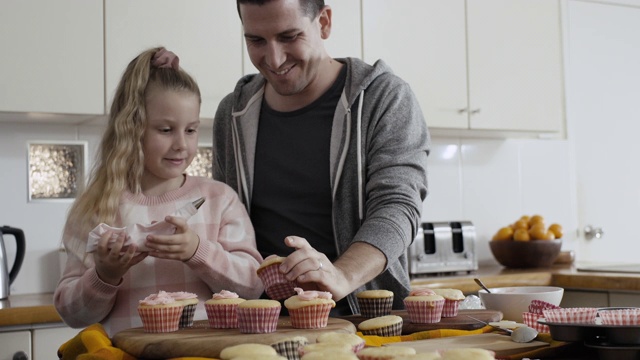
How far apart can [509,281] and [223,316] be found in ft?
6.82

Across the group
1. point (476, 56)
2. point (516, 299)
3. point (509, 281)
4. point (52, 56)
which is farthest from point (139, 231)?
point (476, 56)

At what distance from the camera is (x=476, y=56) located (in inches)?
140

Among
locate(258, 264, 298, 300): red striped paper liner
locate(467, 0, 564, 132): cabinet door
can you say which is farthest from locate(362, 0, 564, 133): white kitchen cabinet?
locate(258, 264, 298, 300): red striped paper liner

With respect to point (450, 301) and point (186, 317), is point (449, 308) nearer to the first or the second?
point (450, 301)

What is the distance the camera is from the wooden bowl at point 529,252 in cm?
355

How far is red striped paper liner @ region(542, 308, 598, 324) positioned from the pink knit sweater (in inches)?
25.3

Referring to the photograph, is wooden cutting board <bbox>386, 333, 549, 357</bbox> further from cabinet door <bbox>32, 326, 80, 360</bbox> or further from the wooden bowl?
the wooden bowl

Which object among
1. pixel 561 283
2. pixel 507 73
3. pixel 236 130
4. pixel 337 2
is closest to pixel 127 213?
pixel 236 130

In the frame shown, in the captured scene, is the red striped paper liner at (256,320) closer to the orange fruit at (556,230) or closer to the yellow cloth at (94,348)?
the yellow cloth at (94,348)

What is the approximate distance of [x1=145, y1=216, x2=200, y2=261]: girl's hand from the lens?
1.48 metres

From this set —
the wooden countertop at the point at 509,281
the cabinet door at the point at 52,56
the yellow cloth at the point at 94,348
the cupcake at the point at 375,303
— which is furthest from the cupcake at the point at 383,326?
the cabinet door at the point at 52,56

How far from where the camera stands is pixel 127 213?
170cm

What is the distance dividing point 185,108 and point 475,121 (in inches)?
78.6

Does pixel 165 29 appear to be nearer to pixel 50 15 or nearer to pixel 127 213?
pixel 50 15
